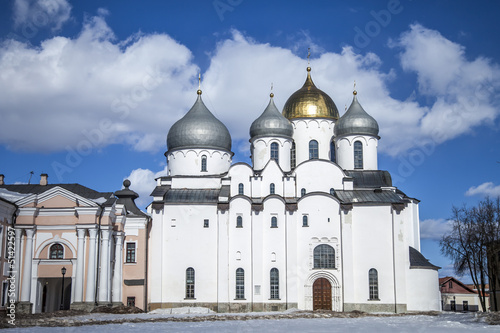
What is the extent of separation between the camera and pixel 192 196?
40.7 m

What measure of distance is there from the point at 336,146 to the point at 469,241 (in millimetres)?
12019

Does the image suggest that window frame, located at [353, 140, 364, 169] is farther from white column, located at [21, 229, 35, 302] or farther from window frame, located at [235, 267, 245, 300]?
white column, located at [21, 229, 35, 302]

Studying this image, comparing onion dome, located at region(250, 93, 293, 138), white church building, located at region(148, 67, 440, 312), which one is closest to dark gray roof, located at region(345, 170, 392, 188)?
white church building, located at region(148, 67, 440, 312)

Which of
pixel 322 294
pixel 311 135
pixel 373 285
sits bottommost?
pixel 322 294

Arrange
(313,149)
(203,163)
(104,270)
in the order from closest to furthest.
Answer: (104,270)
(203,163)
(313,149)

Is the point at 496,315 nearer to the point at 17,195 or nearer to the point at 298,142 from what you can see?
the point at 298,142

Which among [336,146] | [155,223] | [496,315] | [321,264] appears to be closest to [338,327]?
[496,315]

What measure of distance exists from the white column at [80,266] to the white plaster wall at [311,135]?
706 inches

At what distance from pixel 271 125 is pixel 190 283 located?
1274cm

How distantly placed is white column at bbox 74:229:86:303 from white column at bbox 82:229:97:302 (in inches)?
13.5

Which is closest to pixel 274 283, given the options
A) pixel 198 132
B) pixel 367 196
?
pixel 367 196

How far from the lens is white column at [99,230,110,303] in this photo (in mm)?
34156

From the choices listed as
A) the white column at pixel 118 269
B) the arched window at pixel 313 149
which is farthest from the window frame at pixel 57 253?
the arched window at pixel 313 149

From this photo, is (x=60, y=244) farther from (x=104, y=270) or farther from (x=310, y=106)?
(x=310, y=106)
